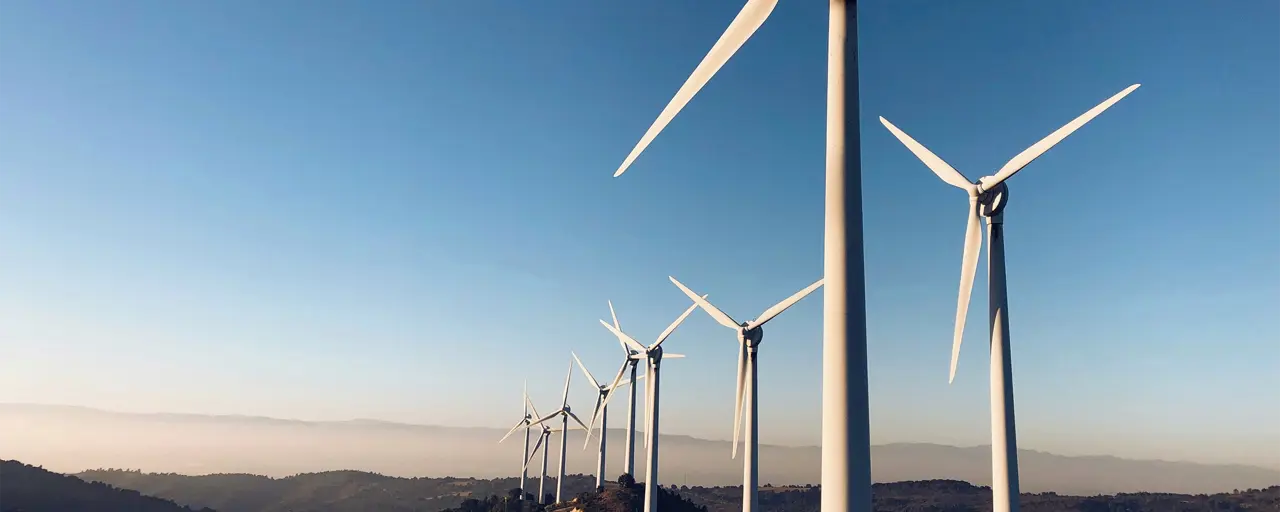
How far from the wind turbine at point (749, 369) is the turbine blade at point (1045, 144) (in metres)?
27.6

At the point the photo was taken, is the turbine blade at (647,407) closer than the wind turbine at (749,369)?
No

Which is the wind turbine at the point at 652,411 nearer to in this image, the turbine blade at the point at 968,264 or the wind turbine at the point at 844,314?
the turbine blade at the point at 968,264

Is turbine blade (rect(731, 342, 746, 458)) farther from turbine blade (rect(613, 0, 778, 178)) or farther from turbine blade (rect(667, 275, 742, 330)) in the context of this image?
turbine blade (rect(613, 0, 778, 178))

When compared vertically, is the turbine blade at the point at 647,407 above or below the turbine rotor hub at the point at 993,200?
below

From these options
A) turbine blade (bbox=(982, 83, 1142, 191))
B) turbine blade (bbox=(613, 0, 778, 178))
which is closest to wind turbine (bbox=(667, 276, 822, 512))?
turbine blade (bbox=(982, 83, 1142, 191))

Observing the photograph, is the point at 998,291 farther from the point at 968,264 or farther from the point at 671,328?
the point at 671,328

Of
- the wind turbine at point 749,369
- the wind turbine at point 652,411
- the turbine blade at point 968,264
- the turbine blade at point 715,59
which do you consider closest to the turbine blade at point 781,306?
the wind turbine at point 749,369

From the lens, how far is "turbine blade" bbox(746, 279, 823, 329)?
7681 cm

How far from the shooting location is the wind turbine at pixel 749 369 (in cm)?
7800

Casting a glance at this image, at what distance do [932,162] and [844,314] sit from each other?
1289 inches

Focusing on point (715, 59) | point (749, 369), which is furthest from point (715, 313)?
point (715, 59)

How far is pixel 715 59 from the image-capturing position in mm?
32688

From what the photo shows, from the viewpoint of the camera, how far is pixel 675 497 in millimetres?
159750

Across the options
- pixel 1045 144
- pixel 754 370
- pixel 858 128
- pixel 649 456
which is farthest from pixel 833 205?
pixel 649 456
